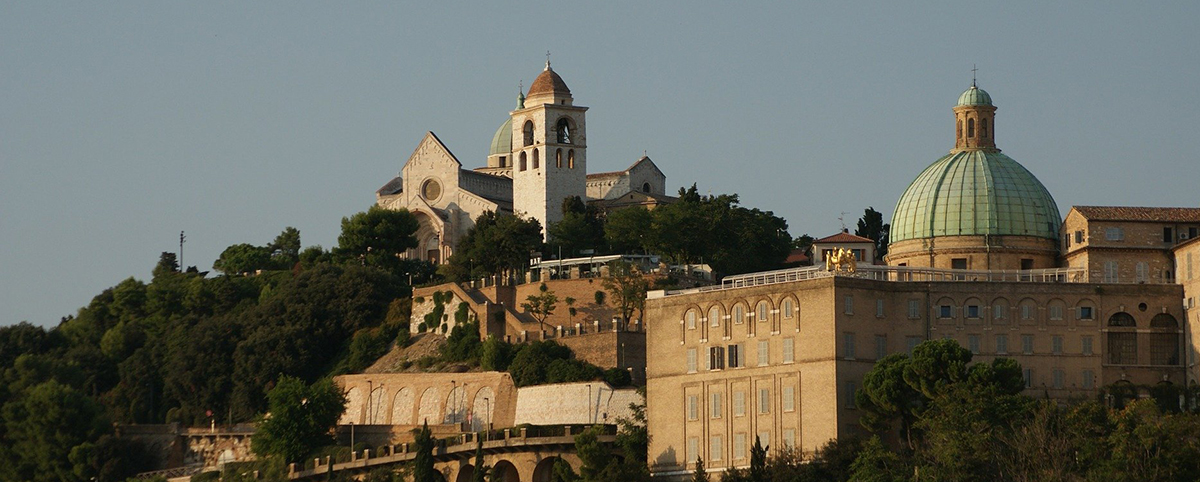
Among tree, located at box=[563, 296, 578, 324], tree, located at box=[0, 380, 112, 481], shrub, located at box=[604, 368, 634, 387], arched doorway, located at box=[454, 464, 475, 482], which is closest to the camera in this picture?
arched doorway, located at box=[454, 464, 475, 482]

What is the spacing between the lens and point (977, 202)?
9188cm

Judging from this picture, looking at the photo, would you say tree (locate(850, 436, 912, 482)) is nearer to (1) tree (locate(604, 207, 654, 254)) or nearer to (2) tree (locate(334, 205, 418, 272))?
(1) tree (locate(604, 207, 654, 254))

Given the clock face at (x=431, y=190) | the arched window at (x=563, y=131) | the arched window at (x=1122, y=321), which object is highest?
the arched window at (x=563, y=131)

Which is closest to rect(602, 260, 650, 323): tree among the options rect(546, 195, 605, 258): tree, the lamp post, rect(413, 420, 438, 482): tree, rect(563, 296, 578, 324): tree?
rect(563, 296, 578, 324): tree

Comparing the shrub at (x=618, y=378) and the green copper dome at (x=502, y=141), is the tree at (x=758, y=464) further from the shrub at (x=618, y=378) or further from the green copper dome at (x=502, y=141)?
the green copper dome at (x=502, y=141)

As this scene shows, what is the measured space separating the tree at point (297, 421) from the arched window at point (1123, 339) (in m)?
33.0

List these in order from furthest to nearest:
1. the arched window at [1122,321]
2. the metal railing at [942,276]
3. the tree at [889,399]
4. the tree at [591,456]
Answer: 1. the metal railing at [942,276]
2. the tree at [591,456]
3. the arched window at [1122,321]
4. the tree at [889,399]

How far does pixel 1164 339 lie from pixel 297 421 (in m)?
35.3

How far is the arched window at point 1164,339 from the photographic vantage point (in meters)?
84.9

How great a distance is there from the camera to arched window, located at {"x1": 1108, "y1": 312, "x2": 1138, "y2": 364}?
8481 cm

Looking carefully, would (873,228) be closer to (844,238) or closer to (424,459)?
(844,238)

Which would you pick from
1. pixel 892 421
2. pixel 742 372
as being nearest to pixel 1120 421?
pixel 892 421

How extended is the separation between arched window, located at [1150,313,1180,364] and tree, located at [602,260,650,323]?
24.3 metres

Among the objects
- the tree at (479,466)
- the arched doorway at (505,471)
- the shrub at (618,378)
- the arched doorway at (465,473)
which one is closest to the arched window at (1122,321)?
the shrub at (618,378)
